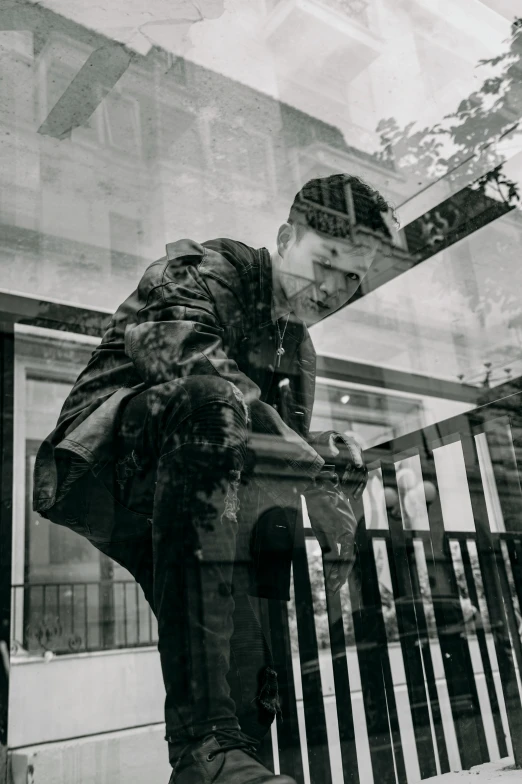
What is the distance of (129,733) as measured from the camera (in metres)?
1.11

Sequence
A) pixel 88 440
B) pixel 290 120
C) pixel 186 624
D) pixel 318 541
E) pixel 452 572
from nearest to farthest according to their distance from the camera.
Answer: pixel 186 624 → pixel 88 440 → pixel 318 541 → pixel 452 572 → pixel 290 120

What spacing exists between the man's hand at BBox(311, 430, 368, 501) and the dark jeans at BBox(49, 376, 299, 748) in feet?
0.55

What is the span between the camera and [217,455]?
0.85 meters

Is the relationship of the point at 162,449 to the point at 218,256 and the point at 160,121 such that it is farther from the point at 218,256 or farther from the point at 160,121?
the point at 160,121

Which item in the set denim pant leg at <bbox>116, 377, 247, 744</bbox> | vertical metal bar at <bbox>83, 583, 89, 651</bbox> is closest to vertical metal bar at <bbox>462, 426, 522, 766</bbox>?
denim pant leg at <bbox>116, 377, 247, 744</bbox>

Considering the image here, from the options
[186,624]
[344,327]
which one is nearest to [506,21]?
[344,327]

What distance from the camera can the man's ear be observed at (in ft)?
A: 3.85

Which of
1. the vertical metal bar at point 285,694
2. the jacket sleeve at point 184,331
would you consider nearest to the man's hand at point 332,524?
the vertical metal bar at point 285,694

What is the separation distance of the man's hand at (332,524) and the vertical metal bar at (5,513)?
1.82 feet

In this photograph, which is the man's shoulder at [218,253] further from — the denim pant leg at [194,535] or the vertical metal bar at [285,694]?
the vertical metal bar at [285,694]

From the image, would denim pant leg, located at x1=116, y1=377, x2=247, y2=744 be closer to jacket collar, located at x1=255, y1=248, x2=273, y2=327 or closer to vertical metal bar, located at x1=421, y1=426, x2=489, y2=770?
jacket collar, located at x1=255, y1=248, x2=273, y2=327

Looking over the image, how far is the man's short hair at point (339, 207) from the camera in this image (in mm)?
1186

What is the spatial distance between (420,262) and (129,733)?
42.7 inches

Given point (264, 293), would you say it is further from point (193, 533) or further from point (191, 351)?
point (193, 533)
